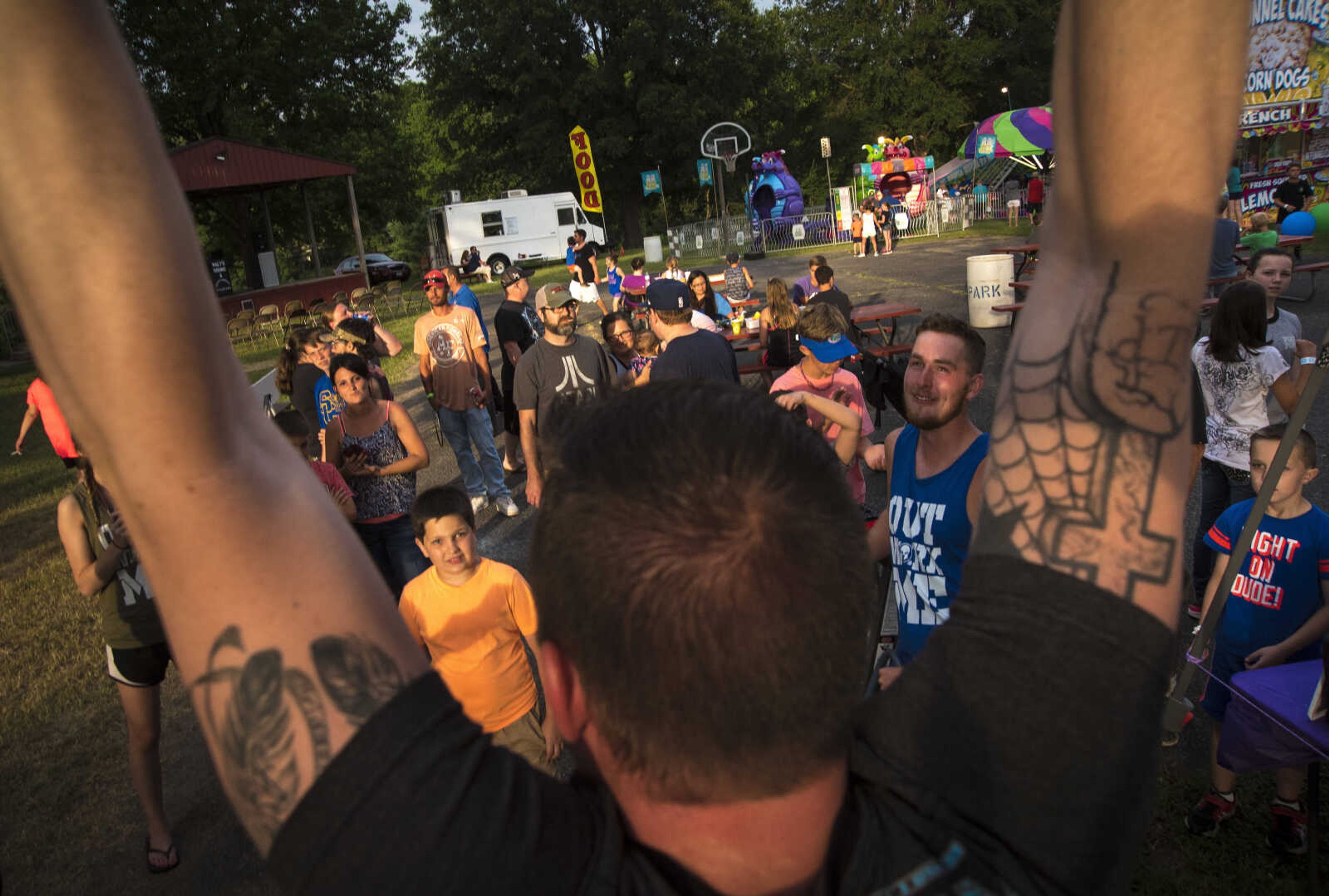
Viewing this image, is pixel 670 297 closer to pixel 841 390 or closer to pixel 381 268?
pixel 841 390

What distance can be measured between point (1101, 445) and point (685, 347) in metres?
4.73

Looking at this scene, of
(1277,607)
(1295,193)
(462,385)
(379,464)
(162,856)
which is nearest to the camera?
(1277,607)

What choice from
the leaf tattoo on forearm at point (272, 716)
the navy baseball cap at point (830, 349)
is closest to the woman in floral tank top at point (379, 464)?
the navy baseball cap at point (830, 349)

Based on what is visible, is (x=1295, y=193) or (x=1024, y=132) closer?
(x=1295, y=193)

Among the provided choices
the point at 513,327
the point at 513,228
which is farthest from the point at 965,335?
the point at 513,228

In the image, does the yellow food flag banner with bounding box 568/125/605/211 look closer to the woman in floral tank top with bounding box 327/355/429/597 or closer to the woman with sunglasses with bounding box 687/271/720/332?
the woman with sunglasses with bounding box 687/271/720/332

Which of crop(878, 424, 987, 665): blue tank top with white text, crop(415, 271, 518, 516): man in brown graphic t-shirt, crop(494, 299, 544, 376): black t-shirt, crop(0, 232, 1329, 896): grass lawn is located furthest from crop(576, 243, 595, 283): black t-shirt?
crop(878, 424, 987, 665): blue tank top with white text

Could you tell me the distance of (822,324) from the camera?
518cm

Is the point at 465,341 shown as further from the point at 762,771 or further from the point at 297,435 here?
the point at 762,771

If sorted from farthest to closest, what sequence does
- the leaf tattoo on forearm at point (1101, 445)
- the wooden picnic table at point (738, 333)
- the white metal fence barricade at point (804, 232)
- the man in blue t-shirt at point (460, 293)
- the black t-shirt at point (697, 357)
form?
the white metal fence barricade at point (804, 232)
the wooden picnic table at point (738, 333)
the man in blue t-shirt at point (460, 293)
the black t-shirt at point (697, 357)
the leaf tattoo on forearm at point (1101, 445)

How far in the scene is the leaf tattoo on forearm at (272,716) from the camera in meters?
0.68

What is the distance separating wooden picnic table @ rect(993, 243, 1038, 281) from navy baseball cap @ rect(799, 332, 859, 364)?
34.9ft

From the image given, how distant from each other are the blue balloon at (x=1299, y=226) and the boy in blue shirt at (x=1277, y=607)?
46.7ft

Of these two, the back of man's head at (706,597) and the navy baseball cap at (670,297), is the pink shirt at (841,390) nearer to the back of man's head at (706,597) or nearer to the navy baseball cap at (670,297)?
the navy baseball cap at (670,297)
